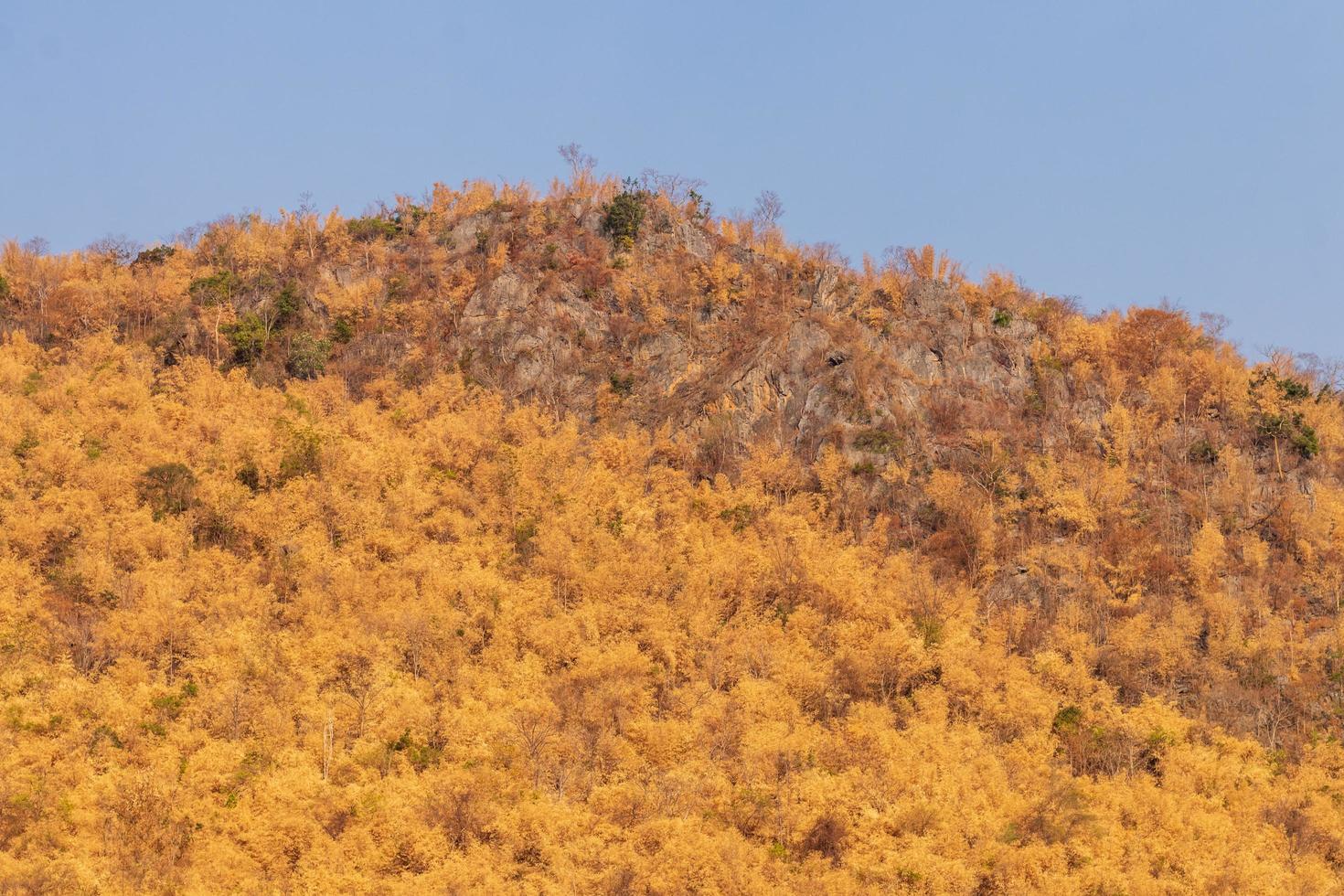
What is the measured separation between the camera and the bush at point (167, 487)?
5903 centimetres

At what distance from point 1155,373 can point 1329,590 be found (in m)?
19.3

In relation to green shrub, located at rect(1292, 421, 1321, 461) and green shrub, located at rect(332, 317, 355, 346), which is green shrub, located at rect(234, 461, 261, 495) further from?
green shrub, located at rect(1292, 421, 1321, 461)

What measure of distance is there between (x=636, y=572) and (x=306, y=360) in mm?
29344

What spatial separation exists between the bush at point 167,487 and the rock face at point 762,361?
2154cm

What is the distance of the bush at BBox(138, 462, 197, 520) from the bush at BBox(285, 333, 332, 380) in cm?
1729

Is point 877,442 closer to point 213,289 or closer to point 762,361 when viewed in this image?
point 762,361

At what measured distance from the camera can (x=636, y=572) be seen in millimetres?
58844

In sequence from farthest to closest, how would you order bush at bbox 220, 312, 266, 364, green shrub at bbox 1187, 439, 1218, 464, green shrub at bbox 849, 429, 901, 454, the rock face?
bush at bbox 220, 312, 266, 364 < the rock face < green shrub at bbox 1187, 439, 1218, 464 < green shrub at bbox 849, 429, 901, 454

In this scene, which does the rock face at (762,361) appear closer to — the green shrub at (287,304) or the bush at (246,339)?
the green shrub at (287,304)

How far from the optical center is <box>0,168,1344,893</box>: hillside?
4291 cm

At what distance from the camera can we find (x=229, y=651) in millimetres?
49844

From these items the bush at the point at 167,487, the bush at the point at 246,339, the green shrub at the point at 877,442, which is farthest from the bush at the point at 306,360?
the green shrub at the point at 877,442

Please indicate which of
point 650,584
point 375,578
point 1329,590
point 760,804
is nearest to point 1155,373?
point 1329,590

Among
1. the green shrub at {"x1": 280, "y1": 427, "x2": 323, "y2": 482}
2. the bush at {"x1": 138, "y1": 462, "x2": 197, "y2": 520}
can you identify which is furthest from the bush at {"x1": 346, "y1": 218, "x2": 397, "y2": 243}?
the bush at {"x1": 138, "y1": 462, "x2": 197, "y2": 520}
